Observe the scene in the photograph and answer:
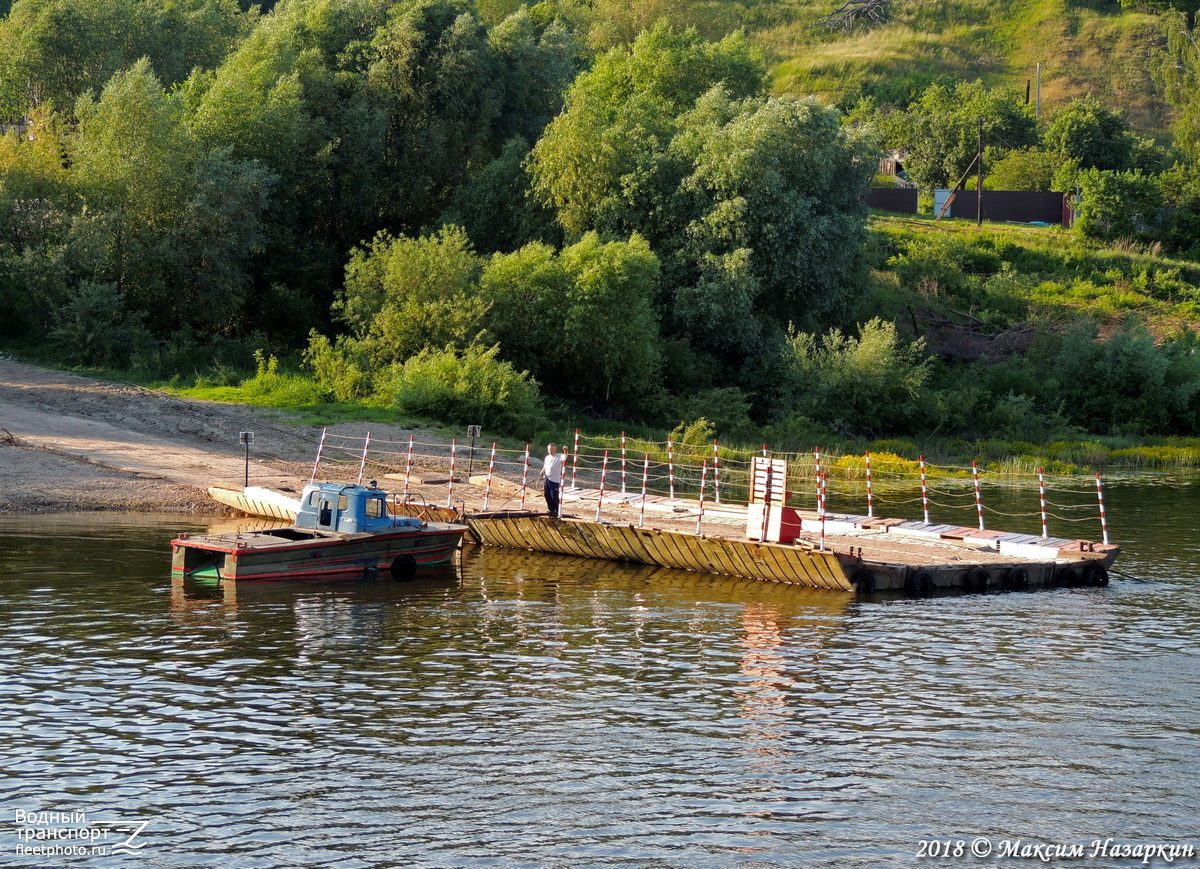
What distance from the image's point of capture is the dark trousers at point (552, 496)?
29375 millimetres

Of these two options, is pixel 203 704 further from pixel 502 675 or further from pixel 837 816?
pixel 837 816

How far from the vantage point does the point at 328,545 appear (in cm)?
2619

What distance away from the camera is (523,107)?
210 feet

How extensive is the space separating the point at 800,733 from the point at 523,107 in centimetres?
5110

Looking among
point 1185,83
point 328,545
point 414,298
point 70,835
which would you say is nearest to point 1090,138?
point 1185,83

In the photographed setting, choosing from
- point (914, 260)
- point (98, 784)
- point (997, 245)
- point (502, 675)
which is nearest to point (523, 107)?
point (914, 260)

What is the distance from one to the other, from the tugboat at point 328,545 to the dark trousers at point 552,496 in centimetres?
237

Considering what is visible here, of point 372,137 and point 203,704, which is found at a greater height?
point 372,137

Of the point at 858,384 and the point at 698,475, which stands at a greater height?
the point at 858,384

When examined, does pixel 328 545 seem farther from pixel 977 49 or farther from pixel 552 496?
pixel 977 49

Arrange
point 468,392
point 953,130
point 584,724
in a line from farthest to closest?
1. point 953,130
2. point 468,392
3. point 584,724

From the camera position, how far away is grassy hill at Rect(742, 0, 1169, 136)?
106m

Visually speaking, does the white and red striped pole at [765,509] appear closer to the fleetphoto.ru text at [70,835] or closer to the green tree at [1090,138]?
the fleetphoto.ru text at [70,835]

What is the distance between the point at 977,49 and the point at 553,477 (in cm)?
9741
